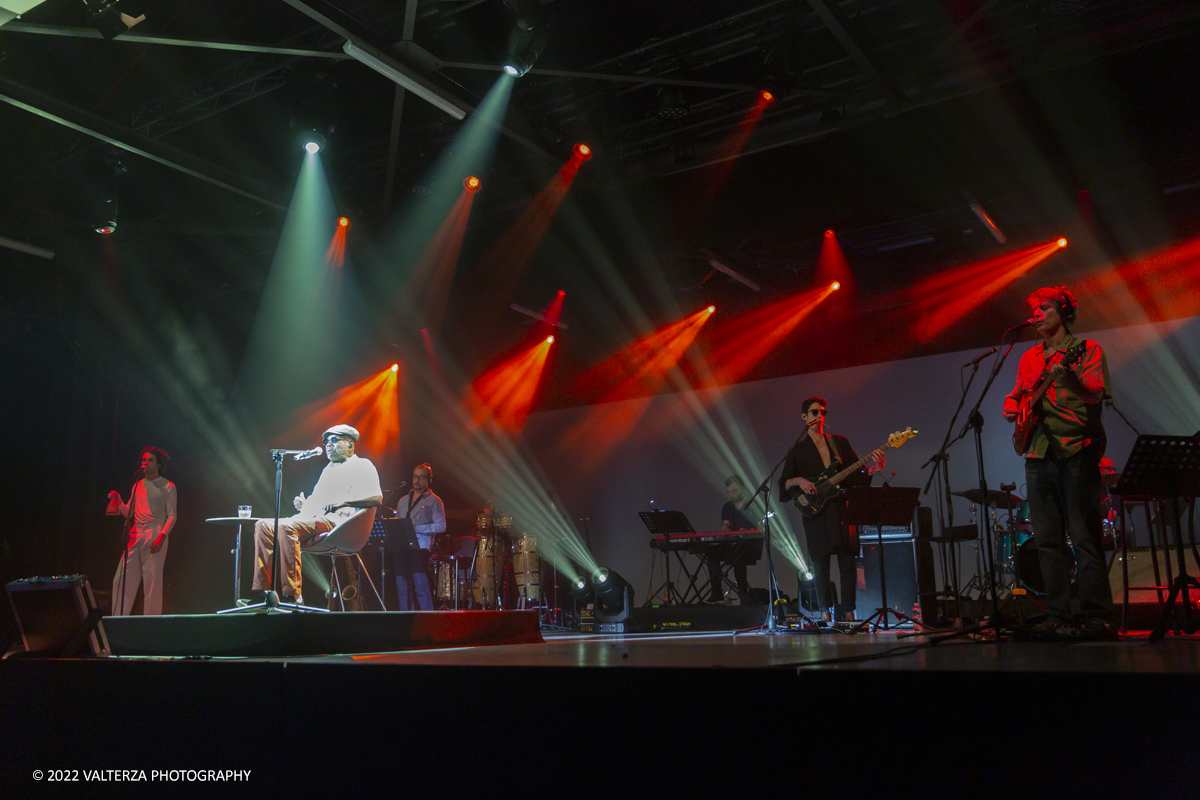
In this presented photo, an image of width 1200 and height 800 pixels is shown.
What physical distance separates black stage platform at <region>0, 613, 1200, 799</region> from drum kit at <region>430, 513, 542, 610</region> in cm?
735

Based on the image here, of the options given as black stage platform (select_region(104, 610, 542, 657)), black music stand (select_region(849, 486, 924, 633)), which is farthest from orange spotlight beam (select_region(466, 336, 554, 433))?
black stage platform (select_region(104, 610, 542, 657))

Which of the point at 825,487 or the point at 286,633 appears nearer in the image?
the point at 286,633

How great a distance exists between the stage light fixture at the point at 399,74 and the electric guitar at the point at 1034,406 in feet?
14.9

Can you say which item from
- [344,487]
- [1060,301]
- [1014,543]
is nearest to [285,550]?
[344,487]

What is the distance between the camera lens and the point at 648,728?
1783 mm

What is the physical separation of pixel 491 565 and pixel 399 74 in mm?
6331

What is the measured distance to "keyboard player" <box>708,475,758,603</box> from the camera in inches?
369

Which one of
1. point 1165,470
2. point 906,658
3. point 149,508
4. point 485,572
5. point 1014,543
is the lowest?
point 485,572

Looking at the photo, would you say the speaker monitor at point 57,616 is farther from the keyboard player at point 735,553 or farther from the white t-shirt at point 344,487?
the keyboard player at point 735,553

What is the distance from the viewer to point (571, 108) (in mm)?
7152

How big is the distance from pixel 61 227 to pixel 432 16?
508 cm

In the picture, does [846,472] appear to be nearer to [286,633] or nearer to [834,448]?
[834,448]

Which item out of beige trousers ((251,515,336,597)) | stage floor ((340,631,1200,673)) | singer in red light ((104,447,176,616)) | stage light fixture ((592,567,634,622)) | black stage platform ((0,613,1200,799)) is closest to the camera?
black stage platform ((0,613,1200,799))

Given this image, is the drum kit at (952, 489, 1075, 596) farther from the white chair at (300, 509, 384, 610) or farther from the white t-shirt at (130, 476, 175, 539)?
the white t-shirt at (130, 476, 175, 539)
